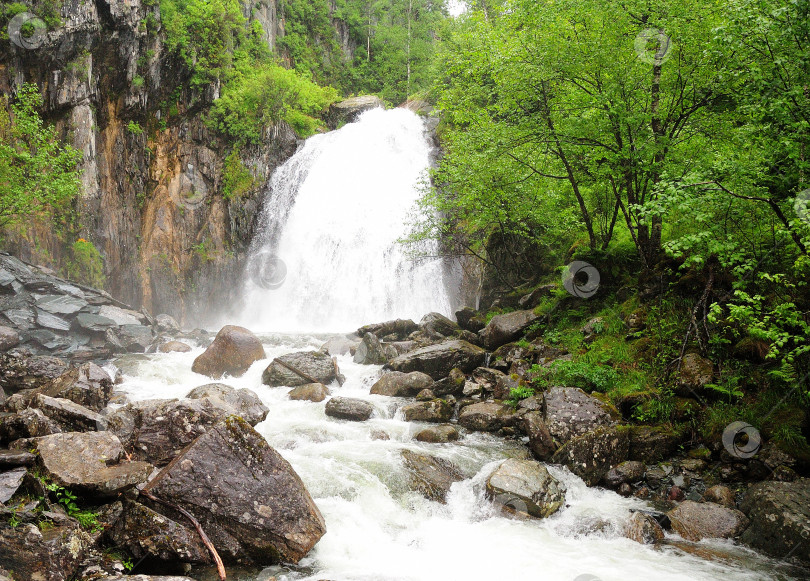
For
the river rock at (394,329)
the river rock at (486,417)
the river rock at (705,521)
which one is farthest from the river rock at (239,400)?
the river rock at (394,329)

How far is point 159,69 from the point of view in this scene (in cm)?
2219

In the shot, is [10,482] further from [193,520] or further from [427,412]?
[427,412]

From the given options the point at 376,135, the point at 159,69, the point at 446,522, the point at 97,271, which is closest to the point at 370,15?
the point at 376,135

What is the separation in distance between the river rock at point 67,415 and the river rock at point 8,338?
8.78m

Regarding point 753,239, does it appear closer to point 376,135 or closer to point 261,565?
point 261,565

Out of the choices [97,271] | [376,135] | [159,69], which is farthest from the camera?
[376,135]

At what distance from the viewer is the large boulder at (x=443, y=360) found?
477 inches

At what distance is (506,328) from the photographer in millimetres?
12820

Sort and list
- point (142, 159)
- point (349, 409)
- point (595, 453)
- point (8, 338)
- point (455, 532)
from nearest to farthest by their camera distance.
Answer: point (455, 532)
point (595, 453)
point (349, 409)
point (8, 338)
point (142, 159)

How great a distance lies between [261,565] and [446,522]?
2.47 metres

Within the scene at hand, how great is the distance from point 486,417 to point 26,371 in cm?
1065

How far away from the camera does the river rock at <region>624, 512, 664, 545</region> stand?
588 centimetres

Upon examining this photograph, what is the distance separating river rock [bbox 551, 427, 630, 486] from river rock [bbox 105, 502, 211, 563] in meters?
5.48

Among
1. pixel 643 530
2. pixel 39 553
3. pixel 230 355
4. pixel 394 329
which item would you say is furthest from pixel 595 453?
pixel 230 355
